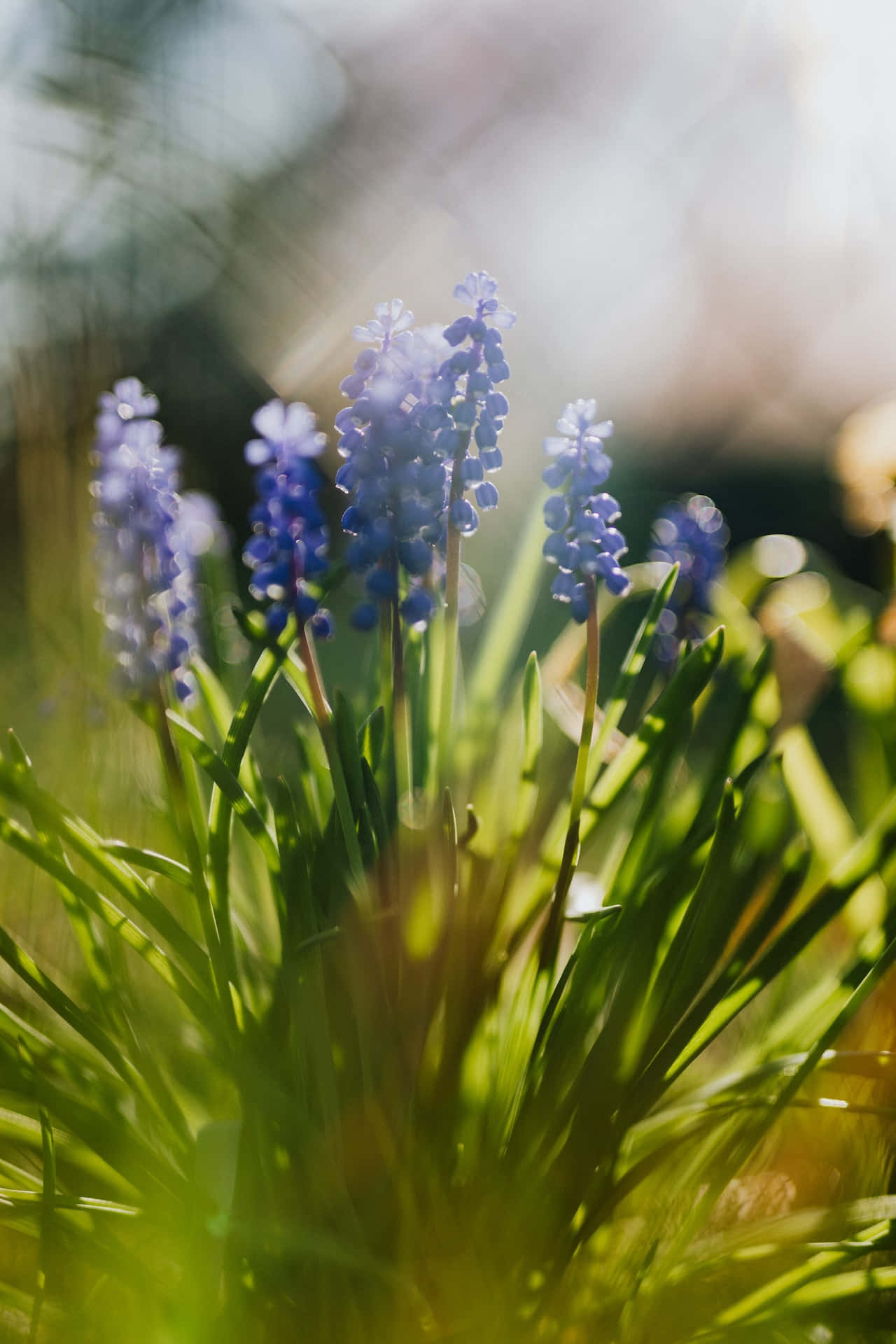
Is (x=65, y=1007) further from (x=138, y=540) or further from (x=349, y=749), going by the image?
(x=138, y=540)

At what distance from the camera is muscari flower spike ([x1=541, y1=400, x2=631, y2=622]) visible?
1012 millimetres

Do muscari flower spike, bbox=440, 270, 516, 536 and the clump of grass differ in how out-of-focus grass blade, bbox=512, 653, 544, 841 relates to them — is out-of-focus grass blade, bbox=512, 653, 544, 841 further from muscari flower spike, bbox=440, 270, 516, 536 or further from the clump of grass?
muscari flower spike, bbox=440, 270, 516, 536

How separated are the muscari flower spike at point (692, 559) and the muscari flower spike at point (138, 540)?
801mm

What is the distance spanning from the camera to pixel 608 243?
2.74 m

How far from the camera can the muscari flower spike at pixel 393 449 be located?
3.23 feet

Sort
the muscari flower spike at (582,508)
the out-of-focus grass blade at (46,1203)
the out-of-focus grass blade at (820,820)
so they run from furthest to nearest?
the out-of-focus grass blade at (820,820)
the muscari flower spike at (582,508)
the out-of-focus grass blade at (46,1203)

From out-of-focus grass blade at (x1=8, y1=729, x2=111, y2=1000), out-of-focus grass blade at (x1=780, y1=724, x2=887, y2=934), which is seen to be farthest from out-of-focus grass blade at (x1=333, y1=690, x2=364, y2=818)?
out-of-focus grass blade at (x1=780, y1=724, x2=887, y2=934)

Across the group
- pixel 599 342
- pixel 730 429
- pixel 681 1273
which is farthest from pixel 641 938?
pixel 730 429

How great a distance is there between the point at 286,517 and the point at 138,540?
22 cm

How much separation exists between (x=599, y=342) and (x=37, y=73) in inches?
79.9

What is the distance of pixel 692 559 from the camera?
153cm

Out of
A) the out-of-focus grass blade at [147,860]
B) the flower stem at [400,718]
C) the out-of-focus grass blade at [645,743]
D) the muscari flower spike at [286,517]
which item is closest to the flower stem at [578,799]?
the out-of-focus grass blade at [645,743]

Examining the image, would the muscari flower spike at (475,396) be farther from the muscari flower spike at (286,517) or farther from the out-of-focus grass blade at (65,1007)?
the out-of-focus grass blade at (65,1007)

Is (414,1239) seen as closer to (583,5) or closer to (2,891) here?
(2,891)
